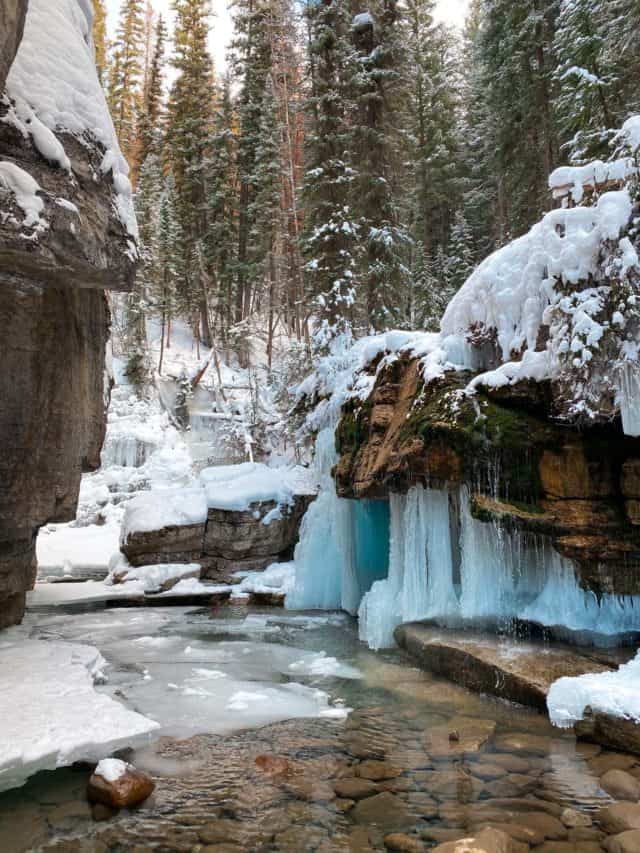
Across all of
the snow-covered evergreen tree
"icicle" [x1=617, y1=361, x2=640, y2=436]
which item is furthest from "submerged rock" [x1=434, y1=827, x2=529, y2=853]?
the snow-covered evergreen tree

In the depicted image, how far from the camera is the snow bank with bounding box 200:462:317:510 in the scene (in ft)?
45.2

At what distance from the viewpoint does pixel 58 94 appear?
5.20 meters

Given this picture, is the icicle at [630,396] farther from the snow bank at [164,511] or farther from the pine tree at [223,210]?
the pine tree at [223,210]

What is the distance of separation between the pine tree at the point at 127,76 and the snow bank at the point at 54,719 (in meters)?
35.7

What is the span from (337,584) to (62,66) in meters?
9.77

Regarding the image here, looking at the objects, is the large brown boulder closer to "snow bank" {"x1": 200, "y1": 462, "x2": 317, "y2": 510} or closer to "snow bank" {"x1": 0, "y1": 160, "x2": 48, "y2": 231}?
"snow bank" {"x1": 0, "y1": 160, "x2": 48, "y2": 231}

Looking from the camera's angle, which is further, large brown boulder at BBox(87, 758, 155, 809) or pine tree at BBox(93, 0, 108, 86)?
pine tree at BBox(93, 0, 108, 86)

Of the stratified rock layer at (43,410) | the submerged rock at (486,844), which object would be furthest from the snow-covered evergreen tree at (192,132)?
the submerged rock at (486,844)

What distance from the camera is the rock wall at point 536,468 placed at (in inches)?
254

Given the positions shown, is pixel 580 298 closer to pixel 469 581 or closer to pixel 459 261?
pixel 469 581

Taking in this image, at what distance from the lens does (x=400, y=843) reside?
11.3 feet

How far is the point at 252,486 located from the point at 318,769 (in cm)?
1007

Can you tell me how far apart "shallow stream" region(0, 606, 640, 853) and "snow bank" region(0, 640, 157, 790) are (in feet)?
0.62

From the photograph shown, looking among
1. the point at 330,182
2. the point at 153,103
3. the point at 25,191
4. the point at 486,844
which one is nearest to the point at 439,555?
the point at 486,844
